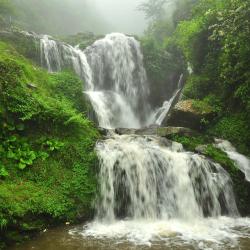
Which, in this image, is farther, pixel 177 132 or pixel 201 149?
pixel 177 132

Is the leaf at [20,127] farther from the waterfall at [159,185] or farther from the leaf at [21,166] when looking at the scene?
the waterfall at [159,185]

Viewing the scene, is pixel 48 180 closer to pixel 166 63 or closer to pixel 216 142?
pixel 216 142

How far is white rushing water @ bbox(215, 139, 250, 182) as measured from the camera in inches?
434

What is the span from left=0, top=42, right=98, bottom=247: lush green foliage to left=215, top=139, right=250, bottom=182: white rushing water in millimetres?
4897

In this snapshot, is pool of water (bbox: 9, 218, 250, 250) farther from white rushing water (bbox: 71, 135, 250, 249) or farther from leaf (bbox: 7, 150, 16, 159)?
leaf (bbox: 7, 150, 16, 159)

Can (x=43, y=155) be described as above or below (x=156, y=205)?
above

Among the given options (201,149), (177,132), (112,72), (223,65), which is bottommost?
(201,149)

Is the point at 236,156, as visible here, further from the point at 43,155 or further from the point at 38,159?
the point at 38,159

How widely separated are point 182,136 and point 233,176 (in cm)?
269

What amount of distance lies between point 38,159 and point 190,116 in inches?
275

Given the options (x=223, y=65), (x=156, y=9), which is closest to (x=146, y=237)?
(x=223, y=65)

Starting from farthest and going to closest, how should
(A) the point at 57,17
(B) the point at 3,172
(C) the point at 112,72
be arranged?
(A) the point at 57,17 < (C) the point at 112,72 < (B) the point at 3,172

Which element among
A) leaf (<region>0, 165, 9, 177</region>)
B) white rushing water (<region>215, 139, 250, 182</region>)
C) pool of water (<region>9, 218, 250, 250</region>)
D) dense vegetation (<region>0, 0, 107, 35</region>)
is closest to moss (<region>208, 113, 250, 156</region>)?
white rushing water (<region>215, 139, 250, 182</region>)

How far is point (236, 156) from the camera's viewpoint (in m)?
11.7
